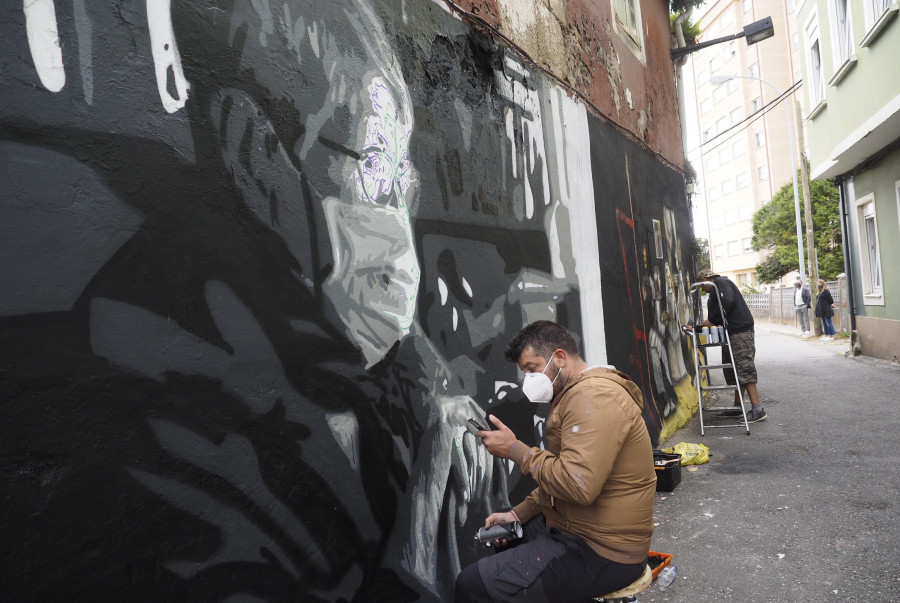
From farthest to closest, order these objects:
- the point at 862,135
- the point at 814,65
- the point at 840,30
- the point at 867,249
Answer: the point at 814,65
the point at 867,249
the point at 840,30
the point at 862,135

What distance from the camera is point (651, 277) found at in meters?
7.79

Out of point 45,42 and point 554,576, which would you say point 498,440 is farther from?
point 45,42

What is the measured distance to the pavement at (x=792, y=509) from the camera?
3512 mm

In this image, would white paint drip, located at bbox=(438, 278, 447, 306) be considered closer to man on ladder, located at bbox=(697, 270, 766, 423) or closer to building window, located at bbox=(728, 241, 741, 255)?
man on ladder, located at bbox=(697, 270, 766, 423)

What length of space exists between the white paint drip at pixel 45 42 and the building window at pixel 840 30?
13.2 m

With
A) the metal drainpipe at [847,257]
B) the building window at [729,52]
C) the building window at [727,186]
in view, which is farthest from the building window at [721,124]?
the metal drainpipe at [847,257]

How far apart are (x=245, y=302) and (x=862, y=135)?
37.8 feet

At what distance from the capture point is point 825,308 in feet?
56.7

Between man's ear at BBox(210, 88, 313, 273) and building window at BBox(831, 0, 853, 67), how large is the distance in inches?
490

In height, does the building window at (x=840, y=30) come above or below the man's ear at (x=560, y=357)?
above

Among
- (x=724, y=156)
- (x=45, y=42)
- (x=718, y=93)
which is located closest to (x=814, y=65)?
(x=45, y=42)

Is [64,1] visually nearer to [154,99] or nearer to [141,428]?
[154,99]

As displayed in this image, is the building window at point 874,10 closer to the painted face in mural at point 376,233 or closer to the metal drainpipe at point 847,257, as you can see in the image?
the metal drainpipe at point 847,257

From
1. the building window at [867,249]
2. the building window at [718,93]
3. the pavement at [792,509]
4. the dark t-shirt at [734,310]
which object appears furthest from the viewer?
the building window at [718,93]
